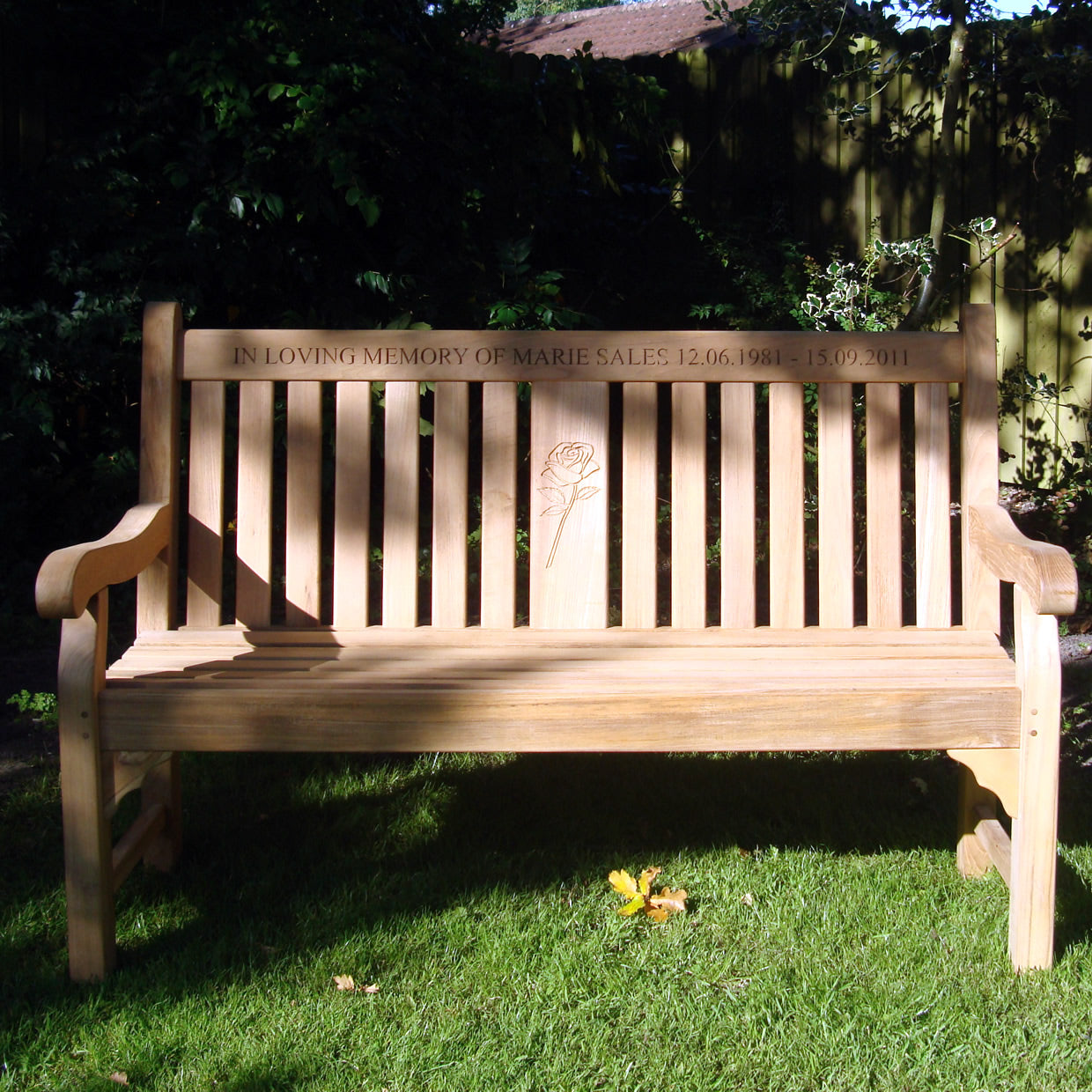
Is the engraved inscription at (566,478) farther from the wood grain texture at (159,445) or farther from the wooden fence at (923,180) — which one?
the wooden fence at (923,180)

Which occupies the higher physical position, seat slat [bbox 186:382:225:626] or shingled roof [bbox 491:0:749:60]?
shingled roof [bbox 491:0:749:60]

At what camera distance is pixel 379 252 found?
177 inches

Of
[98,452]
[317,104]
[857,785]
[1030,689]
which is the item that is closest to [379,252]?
[317,104]

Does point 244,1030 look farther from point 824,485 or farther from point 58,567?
point 824,485

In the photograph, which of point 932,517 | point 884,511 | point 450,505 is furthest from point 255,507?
point 932,517

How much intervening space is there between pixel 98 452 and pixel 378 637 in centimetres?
257

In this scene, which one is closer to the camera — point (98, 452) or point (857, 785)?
point (857, 785)

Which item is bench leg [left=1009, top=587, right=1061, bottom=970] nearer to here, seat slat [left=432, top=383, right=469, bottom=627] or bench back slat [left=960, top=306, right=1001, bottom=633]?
bench back slat [left=960, top=306, right=1001, bottom=633]

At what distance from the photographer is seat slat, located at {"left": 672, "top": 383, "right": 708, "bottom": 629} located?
2.69 meters

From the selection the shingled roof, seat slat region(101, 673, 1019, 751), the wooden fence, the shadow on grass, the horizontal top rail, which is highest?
the shingled roof

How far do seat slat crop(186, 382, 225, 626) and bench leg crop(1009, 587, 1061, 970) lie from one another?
5.63ft

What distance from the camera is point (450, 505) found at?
273cm

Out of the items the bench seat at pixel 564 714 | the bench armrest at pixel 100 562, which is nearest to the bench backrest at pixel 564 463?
the bench armrest at pixel 100 562

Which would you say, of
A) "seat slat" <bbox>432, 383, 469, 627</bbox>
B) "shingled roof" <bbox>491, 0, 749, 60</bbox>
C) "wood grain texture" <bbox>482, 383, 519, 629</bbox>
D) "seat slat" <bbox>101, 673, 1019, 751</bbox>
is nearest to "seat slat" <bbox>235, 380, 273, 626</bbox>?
"seat slat" <bbox>432, 383, 469, 627</bbox>
